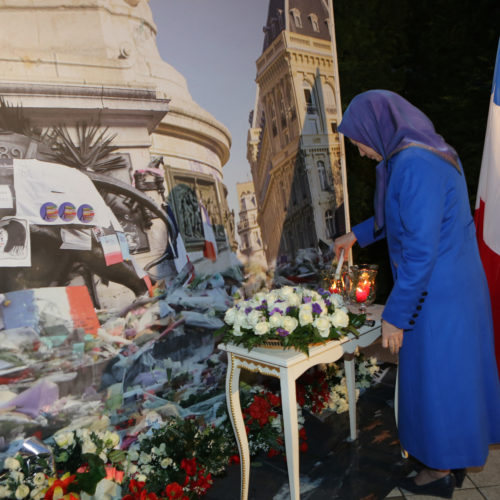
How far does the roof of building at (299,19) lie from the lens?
322 centimetres

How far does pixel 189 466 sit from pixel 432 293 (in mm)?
1729

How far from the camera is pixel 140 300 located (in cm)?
254

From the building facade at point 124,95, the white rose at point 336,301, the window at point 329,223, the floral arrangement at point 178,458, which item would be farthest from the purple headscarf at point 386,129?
the floral arrangement at point 178,458

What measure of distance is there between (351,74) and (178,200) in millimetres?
2490

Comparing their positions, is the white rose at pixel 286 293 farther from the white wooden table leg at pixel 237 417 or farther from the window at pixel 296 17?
the window at pixel 296 17

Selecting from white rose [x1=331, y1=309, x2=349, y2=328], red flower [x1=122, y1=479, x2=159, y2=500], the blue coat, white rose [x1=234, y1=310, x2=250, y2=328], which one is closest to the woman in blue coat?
the blue coat

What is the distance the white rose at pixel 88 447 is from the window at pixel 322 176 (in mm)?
2741

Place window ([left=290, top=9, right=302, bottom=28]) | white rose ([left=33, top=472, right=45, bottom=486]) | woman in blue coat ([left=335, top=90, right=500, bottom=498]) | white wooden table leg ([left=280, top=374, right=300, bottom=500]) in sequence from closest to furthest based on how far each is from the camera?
woman in blue coat ([left=335, top=90, right=500, bottom=498]) < white wooden table leg ([left=280, top=374, right=300, bottom=500]) < white rose ([left=33, top=472, right=45, bottom=486]) < window ([left=290, top=9, right=302, bottom=28])

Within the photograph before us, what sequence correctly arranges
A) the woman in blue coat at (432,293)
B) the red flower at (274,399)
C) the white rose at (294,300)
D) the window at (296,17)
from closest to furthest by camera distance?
the woman in blue coat at (432,293), the white rose at (294,300), the red flower at (274,399), the window at (296,17)

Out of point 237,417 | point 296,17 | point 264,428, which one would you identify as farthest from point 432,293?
point 296,17

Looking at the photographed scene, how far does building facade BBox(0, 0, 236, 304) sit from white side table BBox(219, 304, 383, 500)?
0.97 metres

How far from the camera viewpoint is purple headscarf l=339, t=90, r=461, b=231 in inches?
71.0

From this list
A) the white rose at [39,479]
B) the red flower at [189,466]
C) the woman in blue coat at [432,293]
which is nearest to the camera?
the woman in blue coat at [432,293]

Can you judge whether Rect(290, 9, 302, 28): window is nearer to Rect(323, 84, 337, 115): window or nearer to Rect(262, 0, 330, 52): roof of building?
Rect(262, 0, 330, 52): roof of building
